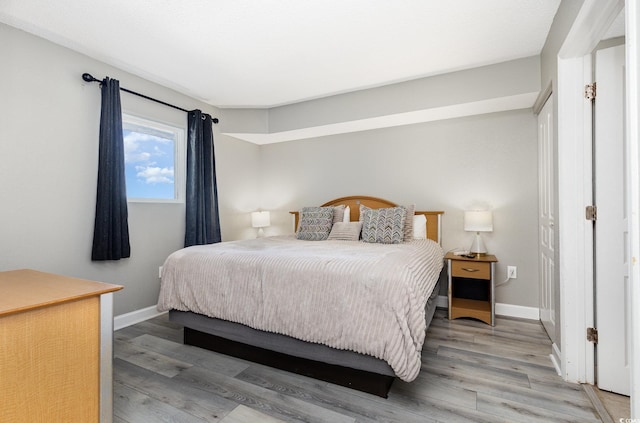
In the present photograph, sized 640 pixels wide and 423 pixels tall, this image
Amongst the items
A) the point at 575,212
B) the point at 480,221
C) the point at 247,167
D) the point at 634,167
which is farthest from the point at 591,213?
the point at 247,167

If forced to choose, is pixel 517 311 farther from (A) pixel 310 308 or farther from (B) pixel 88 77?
(B) pixel 88 77

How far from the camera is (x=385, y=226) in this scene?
314 centimetres

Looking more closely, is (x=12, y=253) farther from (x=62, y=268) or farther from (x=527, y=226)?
(x=527, y=226)

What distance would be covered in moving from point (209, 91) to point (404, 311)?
10.7 feet

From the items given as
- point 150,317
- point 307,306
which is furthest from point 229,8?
point 150,317

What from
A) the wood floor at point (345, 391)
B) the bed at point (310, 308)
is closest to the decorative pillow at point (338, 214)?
the bed at point (310, 308)

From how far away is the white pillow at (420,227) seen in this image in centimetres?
342

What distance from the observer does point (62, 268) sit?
2516mm

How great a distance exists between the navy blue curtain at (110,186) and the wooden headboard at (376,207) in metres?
2.18

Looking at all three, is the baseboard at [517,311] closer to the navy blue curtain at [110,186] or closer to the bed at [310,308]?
the bed at [310,308]

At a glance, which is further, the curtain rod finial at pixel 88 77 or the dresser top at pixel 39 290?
the curtain rod finial at pixel 88 77

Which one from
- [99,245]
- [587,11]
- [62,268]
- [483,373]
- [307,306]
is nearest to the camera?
[587,11]

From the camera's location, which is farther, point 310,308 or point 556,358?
point 556,358

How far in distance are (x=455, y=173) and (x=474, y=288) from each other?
1.28m
